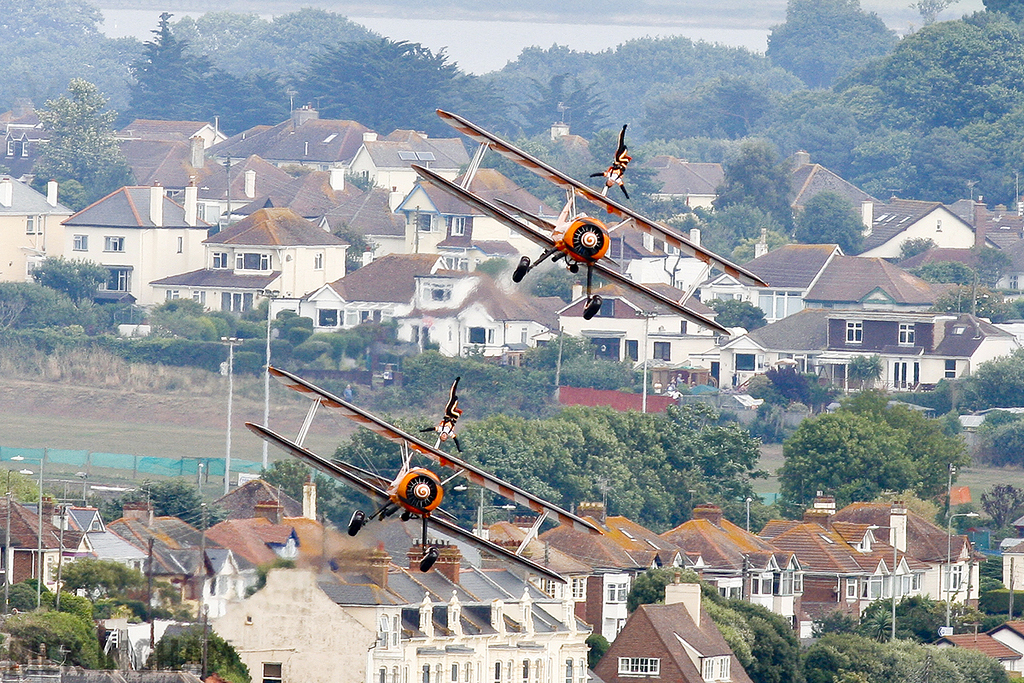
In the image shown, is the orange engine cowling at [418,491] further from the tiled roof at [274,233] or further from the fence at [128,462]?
the tiled roof at [274,233]

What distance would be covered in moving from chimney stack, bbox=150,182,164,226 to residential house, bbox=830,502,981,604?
71053 mm

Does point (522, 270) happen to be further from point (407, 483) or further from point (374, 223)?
point (374, 223)

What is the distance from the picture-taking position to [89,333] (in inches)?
6220

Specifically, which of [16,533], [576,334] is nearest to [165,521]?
[16,533]

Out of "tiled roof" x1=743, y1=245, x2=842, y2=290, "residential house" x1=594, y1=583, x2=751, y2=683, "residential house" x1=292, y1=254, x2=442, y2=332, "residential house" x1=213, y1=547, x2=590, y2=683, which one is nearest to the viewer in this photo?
"residential house" x1=213, y1=547, x2=590, y2=683

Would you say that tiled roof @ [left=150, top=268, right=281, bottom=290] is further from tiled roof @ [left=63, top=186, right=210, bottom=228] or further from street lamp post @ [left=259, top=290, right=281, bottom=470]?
tiled roof @ [left=63, top=186, right=210, bottom=228]

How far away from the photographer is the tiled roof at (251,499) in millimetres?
86250

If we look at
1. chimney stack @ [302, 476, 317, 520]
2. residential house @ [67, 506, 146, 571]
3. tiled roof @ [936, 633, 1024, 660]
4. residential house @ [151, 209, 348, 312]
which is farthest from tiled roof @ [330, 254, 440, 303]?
chimney stack @ [302, 476, 317, 520]

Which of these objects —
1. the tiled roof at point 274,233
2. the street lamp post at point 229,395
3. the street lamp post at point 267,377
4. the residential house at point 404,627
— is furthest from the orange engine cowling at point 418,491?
the tiled roof at point 274,233

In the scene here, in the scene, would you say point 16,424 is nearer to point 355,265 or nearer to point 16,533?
point 355,265

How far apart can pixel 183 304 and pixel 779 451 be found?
39.2 metres

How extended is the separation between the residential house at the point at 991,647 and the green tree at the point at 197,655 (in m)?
37.7

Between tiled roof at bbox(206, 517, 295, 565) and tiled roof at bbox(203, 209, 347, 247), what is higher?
tiled roof at bbox(203, 209, 347, 247)

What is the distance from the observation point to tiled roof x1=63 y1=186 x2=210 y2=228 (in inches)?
6969
